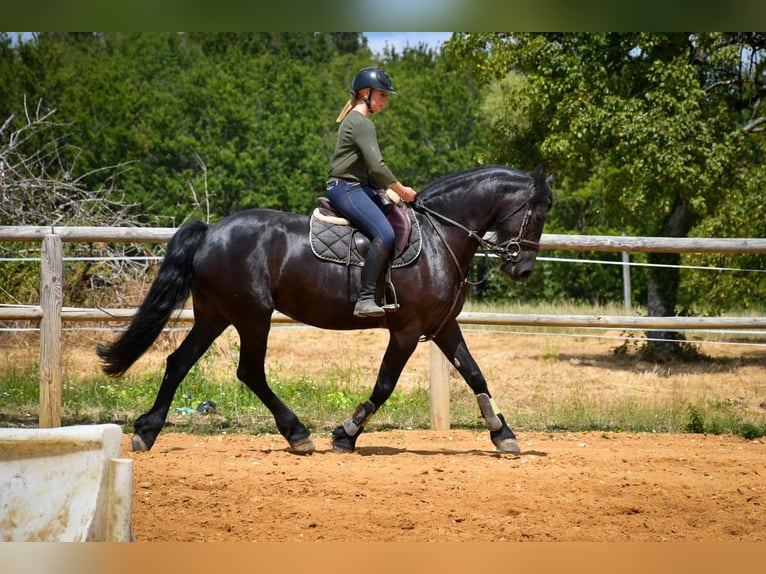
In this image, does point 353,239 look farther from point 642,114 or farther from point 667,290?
point 667,290

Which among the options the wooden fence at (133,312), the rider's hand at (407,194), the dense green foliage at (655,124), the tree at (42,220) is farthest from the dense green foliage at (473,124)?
the rider's hand at (407,194)

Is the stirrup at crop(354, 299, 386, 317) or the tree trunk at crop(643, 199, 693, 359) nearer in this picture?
the stirrup at crop(354, 299, 386, 317)

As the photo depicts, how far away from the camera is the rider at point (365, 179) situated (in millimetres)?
6930

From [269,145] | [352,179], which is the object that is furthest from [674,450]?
[269,145]

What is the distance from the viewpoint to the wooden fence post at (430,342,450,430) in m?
8.66

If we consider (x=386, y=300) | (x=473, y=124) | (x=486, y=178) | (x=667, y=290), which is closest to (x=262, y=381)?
(x=386, y=300)

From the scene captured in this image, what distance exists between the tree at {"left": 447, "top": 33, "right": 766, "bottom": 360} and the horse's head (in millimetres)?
6774

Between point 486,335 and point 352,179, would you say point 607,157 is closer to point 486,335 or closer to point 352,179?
point 486,335

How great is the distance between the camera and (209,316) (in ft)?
24.0

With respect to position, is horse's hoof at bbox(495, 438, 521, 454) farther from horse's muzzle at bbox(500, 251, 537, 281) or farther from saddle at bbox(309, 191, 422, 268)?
saddle at bbox(309, 191, 422, 268)

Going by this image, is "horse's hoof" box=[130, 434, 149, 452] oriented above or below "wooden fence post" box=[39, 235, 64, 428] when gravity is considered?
below

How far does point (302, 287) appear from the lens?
721 cm

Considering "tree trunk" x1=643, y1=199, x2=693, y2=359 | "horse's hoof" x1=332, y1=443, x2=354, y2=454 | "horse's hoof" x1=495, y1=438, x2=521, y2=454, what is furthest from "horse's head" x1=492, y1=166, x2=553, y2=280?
"tree trunk" x1=643, y1=199, x2=693, y2=359

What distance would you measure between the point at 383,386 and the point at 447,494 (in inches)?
60.4
